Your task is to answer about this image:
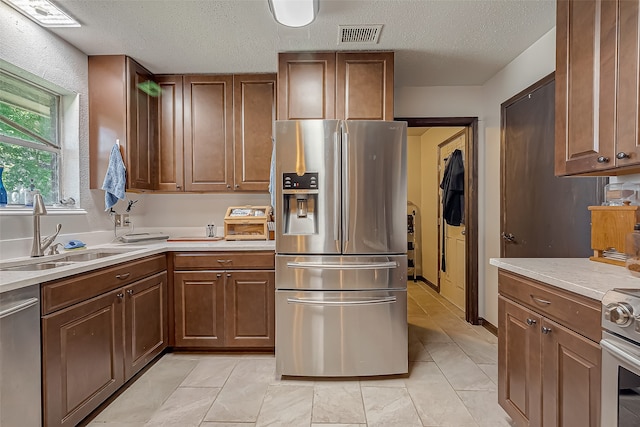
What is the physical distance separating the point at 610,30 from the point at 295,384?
256cm

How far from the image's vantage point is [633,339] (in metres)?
0.99

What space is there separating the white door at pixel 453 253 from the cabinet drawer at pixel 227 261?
7.63 feet

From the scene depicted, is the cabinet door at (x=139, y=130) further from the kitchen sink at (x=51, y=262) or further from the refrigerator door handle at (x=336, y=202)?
the refrigerator door handle at (x=336, y=202)

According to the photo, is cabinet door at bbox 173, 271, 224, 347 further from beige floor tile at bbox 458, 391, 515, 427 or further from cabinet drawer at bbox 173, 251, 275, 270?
beige floor tile at bbox 458, 391, 515, 427

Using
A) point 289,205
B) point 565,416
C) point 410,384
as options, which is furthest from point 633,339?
point 289,205

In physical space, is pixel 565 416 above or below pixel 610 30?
below

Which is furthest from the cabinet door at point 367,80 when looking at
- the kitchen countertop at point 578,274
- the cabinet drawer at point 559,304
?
the cabinet drawer at point 559,304

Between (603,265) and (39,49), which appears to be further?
(39,49)

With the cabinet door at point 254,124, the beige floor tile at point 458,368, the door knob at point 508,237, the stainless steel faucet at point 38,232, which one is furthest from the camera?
the cabinet door at point 254,124

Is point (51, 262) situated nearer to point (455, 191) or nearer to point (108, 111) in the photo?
point (108, 111)

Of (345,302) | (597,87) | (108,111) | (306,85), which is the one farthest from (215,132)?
(597,87)

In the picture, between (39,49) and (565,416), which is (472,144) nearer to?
(565,416)

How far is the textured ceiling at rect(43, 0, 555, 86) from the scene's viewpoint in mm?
2029

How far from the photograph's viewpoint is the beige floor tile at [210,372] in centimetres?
227
